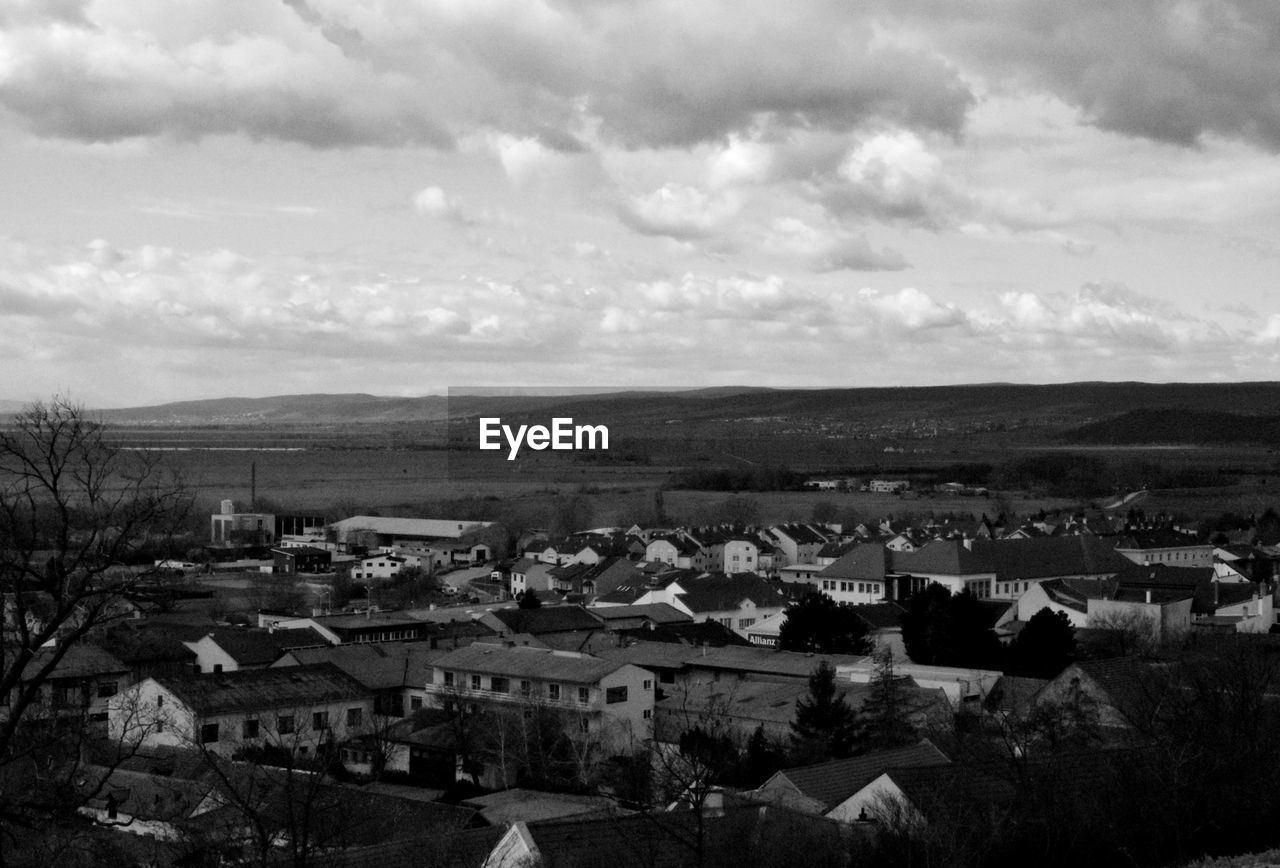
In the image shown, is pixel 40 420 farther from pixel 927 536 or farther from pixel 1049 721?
pixel 927 536

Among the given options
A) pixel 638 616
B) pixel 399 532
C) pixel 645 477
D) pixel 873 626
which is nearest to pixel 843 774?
pixel 873 626

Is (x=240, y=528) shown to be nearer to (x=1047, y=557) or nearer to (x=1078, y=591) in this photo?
(x=1047, y=557)

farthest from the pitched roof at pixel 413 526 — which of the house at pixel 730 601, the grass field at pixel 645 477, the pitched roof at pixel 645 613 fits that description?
the pitched roof at pixel 645 613

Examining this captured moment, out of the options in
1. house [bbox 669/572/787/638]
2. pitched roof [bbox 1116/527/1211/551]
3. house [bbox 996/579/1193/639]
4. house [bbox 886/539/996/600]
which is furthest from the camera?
pitched roof [bbox 1116/527/1211/551]

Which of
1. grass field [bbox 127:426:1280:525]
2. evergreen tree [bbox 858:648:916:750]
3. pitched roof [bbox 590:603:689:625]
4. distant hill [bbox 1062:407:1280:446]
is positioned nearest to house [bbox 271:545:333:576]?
grass field [bbox 127:426:1280:525]

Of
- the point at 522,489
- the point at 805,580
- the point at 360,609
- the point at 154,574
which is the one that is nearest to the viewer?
the point at 154,574

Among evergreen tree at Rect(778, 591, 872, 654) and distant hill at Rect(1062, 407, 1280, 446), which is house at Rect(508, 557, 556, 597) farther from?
distant hill at Rect(1062, 407, 1280, 446)

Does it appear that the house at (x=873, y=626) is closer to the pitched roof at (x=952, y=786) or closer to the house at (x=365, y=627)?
the house at (x=365, y=627)

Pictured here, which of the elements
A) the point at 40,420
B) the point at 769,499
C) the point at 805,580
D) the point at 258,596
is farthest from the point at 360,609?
the point at 769,499
